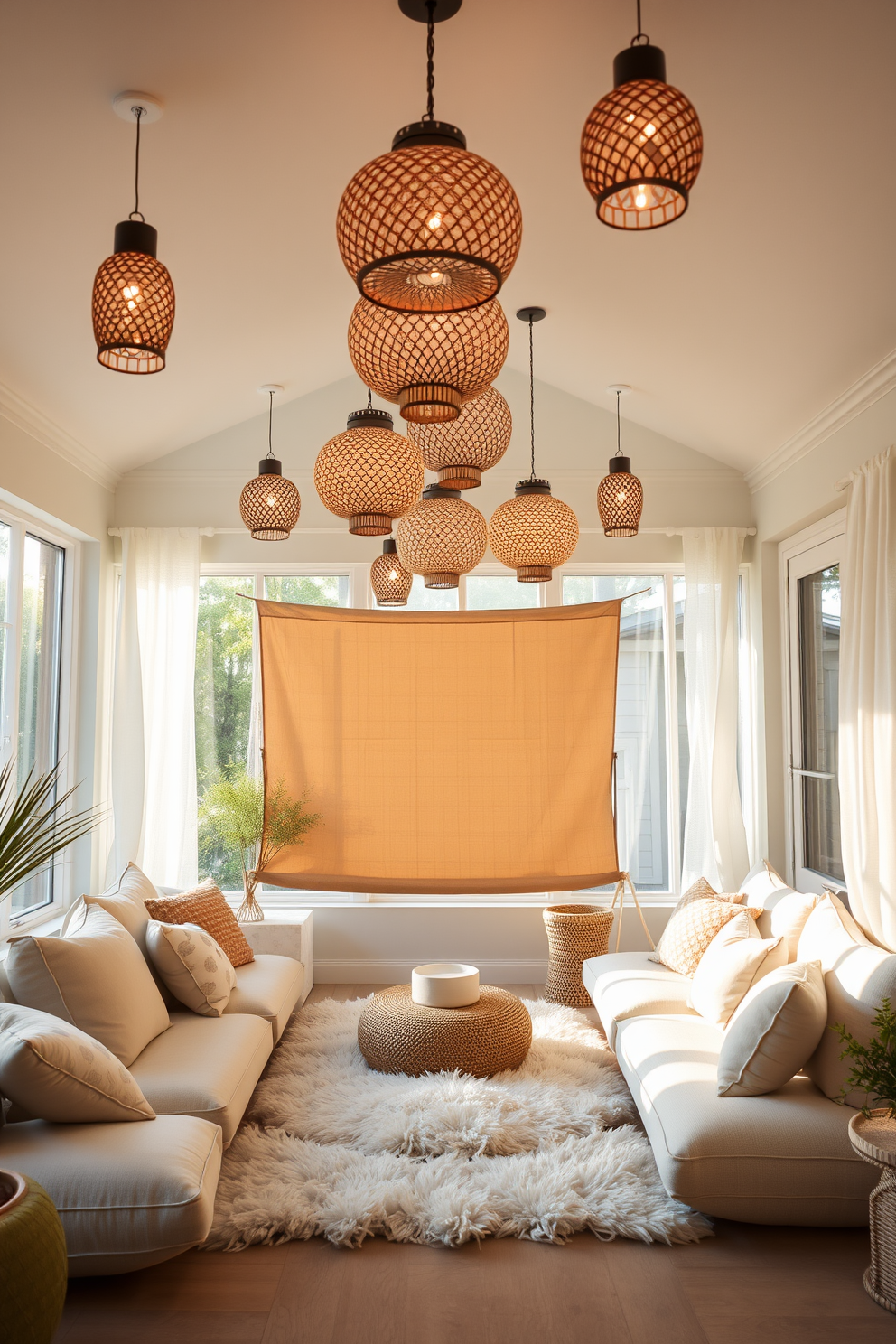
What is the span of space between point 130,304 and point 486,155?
1703 mm

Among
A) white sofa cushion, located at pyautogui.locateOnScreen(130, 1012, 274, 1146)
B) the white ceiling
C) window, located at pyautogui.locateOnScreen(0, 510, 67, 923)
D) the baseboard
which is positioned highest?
the white ceiling

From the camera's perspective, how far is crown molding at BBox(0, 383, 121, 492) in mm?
3906

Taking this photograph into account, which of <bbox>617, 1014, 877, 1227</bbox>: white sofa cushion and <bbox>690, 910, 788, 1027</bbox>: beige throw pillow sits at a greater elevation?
<bbox>690, 910, 788, 1027</bbox>: beige throw pillow

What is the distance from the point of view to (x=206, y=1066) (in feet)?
9.59

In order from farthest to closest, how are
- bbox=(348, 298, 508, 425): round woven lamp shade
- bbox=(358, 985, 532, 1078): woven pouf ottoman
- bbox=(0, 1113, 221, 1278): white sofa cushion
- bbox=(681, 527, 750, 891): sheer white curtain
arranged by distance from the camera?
bbox=(681, 527, 750, 891): sheer white curtain
bbox=(358, 985, 532, 1078): woven pouf ottoman
bbox=(0, 1113, 221, 1278): white sofa cushion
bbox=(348, 298, 508, 425): round woven lamp shade

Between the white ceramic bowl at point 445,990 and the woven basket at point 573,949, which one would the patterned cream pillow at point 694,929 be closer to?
the woven basket at point 573,949

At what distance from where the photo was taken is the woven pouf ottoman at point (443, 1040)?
349 centimetres

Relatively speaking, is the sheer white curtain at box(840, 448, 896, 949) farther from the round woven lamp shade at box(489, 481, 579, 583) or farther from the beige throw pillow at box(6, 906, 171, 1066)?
the beige throw pillow at box(6, 906, 171, 1066)

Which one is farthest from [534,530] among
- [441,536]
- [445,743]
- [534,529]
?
[445,743]

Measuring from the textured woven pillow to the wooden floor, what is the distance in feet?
4.77

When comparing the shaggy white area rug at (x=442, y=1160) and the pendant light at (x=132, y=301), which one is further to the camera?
the shaggy white area rug at (x=442, y=1160)

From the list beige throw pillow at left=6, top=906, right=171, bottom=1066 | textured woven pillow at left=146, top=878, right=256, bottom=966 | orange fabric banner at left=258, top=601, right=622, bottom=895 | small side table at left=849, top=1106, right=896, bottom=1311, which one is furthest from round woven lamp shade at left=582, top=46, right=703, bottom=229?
textured woven pillow at left=146, top=878, right=256, bottom=966

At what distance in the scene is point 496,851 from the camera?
177 inches

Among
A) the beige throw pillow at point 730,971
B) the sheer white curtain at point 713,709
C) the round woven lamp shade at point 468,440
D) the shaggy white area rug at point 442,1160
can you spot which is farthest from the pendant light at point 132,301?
the sheer white curtain at point 713,709
